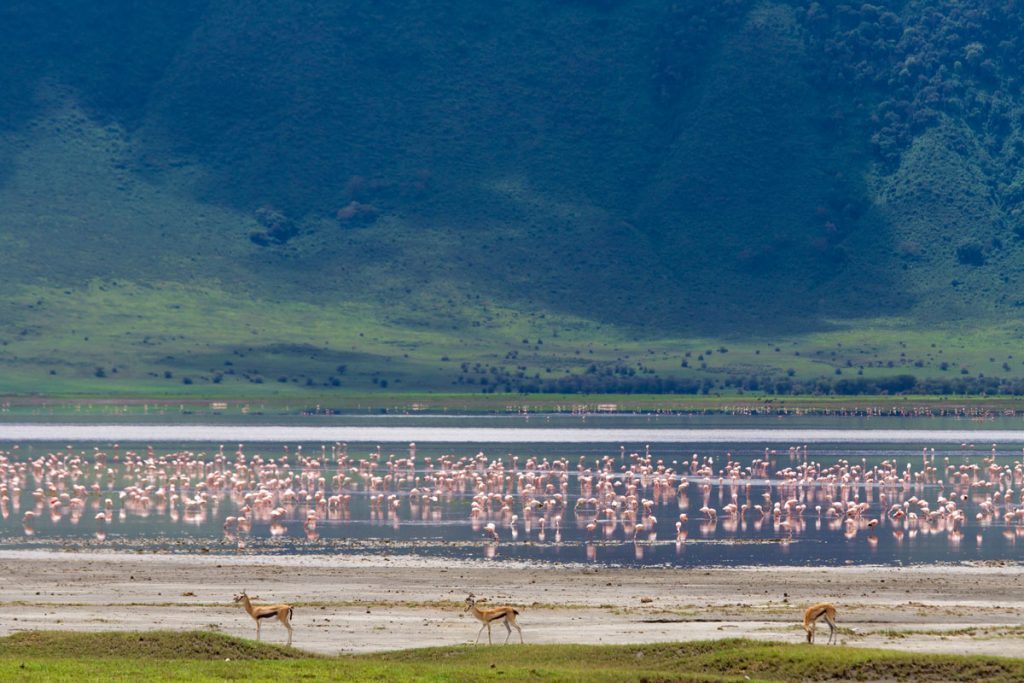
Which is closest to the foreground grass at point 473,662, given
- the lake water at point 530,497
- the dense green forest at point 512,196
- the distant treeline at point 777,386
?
the lake water at point 530,497

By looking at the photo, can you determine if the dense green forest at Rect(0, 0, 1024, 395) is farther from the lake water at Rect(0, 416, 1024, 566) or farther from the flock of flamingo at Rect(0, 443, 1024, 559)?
the flock of flamingo at Rect(0, 443, 1024, 559)

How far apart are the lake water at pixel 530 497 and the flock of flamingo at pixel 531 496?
0.10 meters

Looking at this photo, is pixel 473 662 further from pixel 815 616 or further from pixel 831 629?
pixel 831 629

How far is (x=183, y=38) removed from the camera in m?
191

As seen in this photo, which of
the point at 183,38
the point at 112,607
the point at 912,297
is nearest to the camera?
the point at 112,607

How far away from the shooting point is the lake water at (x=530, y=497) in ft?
137

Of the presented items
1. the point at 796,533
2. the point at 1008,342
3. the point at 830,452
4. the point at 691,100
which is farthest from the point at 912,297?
the point at 796,533

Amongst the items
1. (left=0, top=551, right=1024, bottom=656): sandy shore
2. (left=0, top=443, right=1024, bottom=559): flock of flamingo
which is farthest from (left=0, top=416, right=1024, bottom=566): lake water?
(left=0, top=551, right=1024, bottom=656): sandy shore

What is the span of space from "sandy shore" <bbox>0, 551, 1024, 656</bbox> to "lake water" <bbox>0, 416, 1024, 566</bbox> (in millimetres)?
2876

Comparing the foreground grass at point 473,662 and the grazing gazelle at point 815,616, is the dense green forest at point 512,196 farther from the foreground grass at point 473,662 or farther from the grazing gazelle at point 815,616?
the grazing gazelle at point 815,616

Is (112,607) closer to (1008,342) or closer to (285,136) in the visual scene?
(1008,342)

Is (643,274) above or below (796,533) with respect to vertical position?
above

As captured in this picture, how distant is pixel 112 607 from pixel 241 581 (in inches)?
162

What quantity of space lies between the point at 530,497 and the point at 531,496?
50 cm
